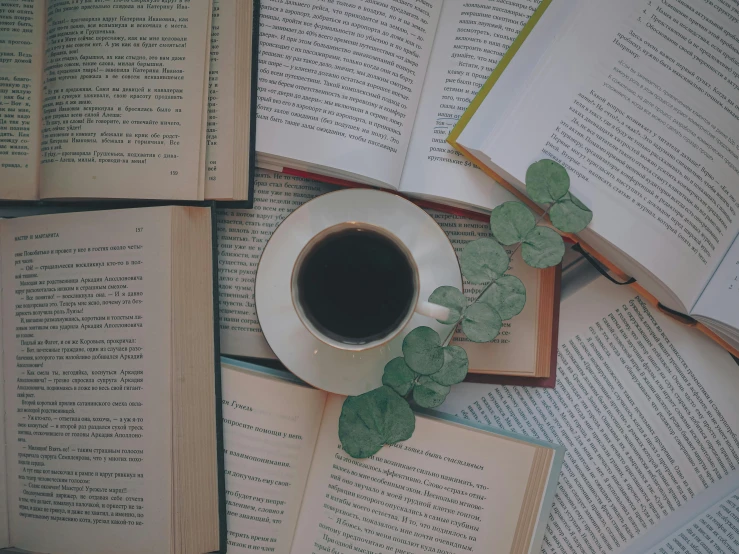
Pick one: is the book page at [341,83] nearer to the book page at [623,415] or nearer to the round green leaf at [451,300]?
the round green leaf at [451,300]

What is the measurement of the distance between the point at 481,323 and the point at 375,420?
179 millimetres

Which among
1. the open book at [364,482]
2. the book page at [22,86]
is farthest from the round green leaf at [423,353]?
the book page at [22,86]

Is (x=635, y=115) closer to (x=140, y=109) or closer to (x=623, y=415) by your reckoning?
(x=623, y=415)

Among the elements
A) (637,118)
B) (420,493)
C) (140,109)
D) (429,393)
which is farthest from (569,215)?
(140,109)

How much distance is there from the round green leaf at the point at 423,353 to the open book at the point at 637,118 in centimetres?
24

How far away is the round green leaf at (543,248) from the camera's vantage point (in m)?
0.76

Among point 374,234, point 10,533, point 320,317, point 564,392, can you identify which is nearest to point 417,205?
point 374,234

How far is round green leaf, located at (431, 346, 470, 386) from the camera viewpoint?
0.73m

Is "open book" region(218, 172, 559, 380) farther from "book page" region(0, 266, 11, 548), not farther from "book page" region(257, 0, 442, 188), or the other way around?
"book page" region(0, 266, 11, 548)

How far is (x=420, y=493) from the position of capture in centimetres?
81

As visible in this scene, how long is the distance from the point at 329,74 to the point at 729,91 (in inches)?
20.6

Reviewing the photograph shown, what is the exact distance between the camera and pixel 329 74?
2.66 feet

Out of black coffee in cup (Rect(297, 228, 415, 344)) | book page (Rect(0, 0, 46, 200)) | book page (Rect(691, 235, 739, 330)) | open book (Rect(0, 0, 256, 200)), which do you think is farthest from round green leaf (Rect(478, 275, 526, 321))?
book page (Rect(0, 0, 46, 200))

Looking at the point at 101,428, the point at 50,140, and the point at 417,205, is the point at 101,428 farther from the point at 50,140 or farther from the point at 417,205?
the point at 417,205
